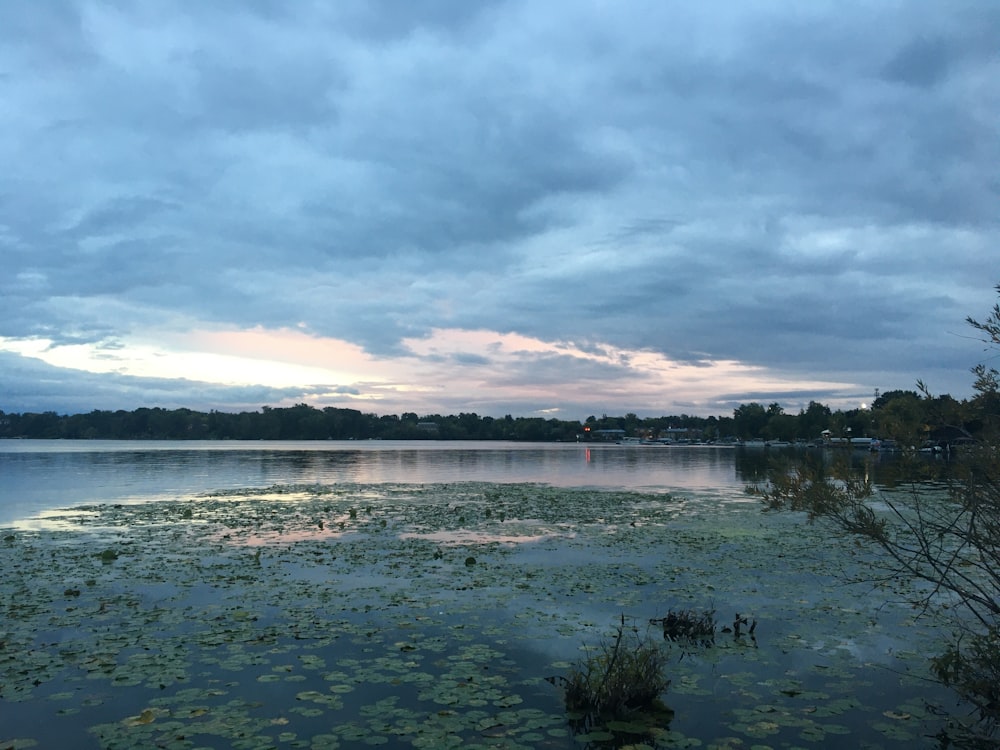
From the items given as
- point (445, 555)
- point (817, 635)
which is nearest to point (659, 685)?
point (817, 635)

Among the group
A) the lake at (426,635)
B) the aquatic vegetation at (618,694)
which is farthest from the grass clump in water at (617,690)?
the lake at (426,635)

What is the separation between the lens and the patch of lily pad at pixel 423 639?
308 inches

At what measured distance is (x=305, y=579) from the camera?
15648 millimetres

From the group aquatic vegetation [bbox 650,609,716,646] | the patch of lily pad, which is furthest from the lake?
aquatic vegetation [bbox 650,609,716,646]

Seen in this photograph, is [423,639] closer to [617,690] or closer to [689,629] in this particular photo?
[617,690]

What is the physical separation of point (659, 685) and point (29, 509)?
32265 mm

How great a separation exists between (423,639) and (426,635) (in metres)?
0.24

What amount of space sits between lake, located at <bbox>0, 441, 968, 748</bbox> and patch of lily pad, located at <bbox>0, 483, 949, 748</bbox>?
50 millimetres

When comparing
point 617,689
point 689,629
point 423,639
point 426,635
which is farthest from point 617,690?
point 426,635

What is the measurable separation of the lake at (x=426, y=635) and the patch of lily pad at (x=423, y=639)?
2.0 inches

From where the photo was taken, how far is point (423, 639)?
1100 cm

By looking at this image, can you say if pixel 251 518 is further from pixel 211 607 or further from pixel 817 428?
pixel 817 428

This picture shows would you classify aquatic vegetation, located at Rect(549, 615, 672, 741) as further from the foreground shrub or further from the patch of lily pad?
the patch of lily pad

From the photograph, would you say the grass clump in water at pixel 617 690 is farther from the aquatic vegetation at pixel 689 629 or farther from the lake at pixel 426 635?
the aquatic vegetation at pixel 689 629
